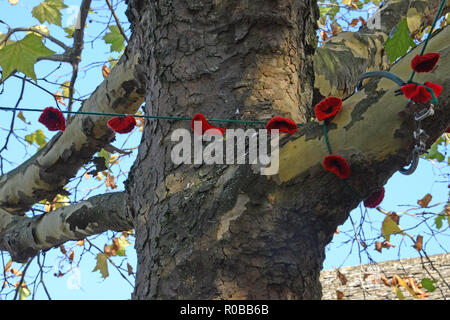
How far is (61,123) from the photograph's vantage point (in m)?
1.98

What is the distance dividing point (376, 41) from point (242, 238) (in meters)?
1.77

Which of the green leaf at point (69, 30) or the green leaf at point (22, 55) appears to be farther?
the green leaf at point (69, 30)

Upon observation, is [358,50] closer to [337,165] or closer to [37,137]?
[337,165]

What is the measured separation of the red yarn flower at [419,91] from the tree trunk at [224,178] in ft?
1.18

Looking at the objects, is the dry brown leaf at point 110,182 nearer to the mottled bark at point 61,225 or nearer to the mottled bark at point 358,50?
the mottled bark at point 61,225

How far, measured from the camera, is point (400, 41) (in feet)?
6.39

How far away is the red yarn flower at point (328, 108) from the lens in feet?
4.70

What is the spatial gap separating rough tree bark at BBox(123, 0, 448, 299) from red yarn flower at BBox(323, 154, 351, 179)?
0.09 feet

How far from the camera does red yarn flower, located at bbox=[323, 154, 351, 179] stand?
135 centimetres

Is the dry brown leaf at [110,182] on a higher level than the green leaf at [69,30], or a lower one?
lower

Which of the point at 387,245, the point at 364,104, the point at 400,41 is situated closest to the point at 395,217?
the point at 387,245

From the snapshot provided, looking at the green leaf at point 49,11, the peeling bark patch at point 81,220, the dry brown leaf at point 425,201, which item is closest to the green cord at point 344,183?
the peeling bark patch at point 81,220

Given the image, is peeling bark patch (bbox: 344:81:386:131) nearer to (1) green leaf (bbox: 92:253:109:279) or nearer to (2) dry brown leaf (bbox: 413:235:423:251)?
(2) dry brown leaf (bbox: 413:235:423:251)

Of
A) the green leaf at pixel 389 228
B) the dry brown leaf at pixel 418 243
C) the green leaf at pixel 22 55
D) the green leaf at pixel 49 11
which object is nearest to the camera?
the green leaf at pixel 22 55
